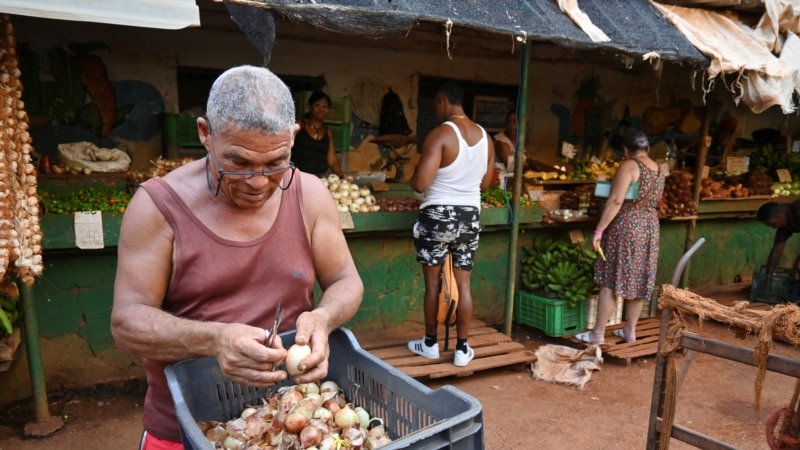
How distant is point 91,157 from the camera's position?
4.91m

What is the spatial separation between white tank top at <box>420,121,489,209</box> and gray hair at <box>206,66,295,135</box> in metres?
3.42

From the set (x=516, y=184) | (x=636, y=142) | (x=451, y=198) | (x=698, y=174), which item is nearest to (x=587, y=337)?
(x=516, y=184)

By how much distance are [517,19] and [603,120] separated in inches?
174

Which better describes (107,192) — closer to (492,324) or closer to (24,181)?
(24,181)

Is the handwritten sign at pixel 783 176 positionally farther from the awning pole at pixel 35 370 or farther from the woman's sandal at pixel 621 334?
the awning pole at pixel 35 370

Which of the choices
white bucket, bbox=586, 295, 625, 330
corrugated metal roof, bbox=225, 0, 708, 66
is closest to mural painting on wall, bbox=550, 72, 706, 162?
corrugated metal roof, bbox=225, 0, 708, 66

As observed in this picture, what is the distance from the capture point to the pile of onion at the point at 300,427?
5.45 feet

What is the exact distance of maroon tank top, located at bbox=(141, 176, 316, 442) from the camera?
166cm

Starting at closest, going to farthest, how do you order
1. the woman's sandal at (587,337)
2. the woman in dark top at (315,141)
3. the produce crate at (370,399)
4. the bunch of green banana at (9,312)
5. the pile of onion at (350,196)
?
1. the produce crate at (370,399)
2. the bunch of green banana at (9,312)
3. the pile of onion at (350,196)
4. the woman in dark top at (315,141)
5. the woman's sandal at (587,337)

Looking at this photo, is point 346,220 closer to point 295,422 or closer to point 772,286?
point 295,422

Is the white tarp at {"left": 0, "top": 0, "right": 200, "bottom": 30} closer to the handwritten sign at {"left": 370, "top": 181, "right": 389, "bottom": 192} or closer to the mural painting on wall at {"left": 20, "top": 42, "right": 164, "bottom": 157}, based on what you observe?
the mural painting on wall at {"left": 20, "top": 42, "right": 164, "bottom": 157}

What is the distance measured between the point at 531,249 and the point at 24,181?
17.2 feet

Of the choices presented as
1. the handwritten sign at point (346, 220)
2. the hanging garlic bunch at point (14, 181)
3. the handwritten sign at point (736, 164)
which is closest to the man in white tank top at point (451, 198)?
the handwritten sign at point (346, 220)

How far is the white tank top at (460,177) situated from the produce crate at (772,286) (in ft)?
17.4
